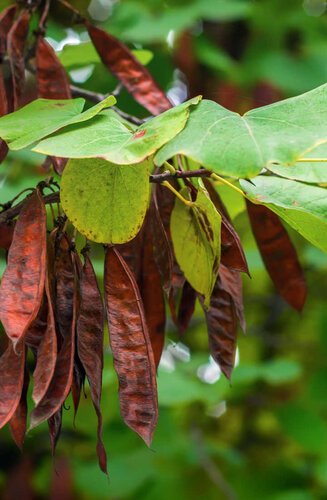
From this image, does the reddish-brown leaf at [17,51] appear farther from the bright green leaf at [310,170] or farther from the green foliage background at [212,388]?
the green foliage background at [212,388]

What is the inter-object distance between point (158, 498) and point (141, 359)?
1683 mm

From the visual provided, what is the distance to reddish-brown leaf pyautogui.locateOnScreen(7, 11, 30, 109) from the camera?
40.3 inches

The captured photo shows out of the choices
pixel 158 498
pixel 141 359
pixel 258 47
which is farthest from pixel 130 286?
pixel 258 47

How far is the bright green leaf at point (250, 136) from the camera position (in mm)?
631

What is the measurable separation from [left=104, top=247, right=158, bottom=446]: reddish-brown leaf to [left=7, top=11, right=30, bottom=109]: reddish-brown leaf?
394 millimetres

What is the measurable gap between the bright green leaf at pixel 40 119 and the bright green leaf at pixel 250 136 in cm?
12

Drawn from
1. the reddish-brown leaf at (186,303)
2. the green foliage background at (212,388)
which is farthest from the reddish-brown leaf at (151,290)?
the green foliage background at (212,388)

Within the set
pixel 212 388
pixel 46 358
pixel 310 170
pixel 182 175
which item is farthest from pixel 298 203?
pixel 212 388

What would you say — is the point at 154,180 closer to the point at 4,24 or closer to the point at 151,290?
the point at 151,290

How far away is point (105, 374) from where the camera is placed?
2.00 metres

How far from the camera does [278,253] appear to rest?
1039 millimetres

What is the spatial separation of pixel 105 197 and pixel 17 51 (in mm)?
457

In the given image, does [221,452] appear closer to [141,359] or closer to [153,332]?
[153,332]

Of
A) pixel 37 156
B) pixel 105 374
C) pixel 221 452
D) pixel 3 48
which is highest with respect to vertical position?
pixel 3 48
